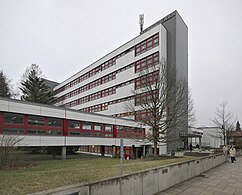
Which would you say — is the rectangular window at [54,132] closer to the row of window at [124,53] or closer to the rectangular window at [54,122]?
the rectangular window at [54,122]

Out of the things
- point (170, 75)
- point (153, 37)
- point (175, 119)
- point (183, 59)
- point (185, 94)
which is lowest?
point (175, 119)

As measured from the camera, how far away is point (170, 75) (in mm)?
24844

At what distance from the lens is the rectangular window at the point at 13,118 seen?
21.4 m

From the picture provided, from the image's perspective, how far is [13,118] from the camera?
2205cm

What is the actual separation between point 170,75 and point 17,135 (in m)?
16.4

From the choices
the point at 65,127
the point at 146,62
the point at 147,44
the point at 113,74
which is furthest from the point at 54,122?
the point at 113,74

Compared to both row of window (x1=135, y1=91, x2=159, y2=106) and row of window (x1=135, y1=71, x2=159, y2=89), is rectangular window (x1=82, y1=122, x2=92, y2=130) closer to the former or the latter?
row of window (x1=135, y1=91, x2=159, y2=106)

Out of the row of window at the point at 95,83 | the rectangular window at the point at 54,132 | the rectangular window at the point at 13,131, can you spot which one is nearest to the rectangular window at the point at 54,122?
the rectangular window at the point at 54,132

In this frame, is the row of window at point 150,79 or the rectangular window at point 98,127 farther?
the rectangular window at point 98,127

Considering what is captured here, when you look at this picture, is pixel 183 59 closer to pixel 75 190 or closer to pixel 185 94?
pixel 185 94

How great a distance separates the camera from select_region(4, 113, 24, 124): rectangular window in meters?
21.4

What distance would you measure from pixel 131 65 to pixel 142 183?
38283mm

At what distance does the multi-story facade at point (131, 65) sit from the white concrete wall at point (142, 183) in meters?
20.4

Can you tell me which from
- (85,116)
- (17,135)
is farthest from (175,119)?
(17,135)
